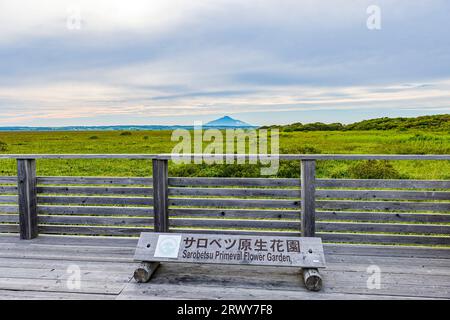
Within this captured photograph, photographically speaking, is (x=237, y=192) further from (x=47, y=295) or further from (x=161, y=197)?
(x=47, y=295)

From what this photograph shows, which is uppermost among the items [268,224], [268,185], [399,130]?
[399,130]

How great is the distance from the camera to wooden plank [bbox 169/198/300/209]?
3.78 metres

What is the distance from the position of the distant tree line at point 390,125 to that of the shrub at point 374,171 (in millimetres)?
14659

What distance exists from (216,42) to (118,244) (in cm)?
559

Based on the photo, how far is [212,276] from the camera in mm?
3006

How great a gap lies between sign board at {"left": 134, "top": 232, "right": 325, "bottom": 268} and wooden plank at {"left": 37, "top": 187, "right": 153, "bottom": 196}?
938 mm

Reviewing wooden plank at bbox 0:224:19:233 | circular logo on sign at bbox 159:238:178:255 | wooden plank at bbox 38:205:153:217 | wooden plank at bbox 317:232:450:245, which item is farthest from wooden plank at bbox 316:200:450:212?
wooden plank at bbox 0:224:19:233

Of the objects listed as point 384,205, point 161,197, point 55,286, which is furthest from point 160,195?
point 384,205

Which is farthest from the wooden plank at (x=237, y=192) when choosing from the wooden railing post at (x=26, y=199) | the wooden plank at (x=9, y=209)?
the wooden plank at (x=9, y=209)

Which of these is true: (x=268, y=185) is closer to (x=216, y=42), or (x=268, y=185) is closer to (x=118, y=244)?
(x=118, y=244)

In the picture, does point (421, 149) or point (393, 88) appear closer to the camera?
point (393, 88)

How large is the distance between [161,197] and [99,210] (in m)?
0.81
